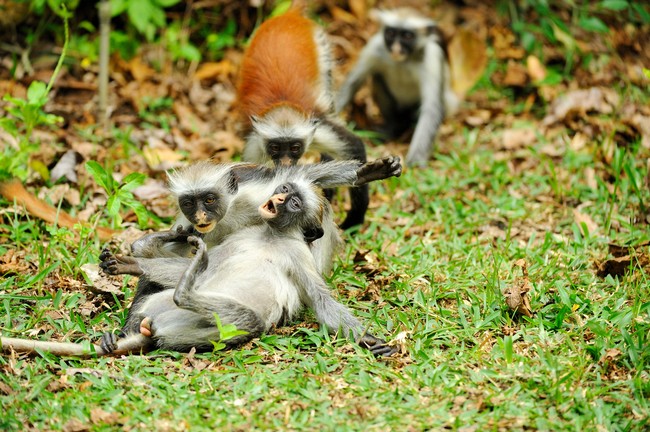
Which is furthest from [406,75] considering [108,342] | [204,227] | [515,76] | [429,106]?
[108,342]

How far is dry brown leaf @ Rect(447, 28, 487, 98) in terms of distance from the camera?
9.94 metres

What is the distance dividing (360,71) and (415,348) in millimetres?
5335

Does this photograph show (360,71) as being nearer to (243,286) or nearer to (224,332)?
(243,286)

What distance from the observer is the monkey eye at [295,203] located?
539cm

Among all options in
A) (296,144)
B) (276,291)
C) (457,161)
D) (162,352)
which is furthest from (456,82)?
(162,352)

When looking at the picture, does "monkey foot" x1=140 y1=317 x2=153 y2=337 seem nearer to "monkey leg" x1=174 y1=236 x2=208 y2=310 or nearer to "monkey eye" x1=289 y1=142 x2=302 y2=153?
"monkey leg" x1=174 y1=236 x2=208 y2=310

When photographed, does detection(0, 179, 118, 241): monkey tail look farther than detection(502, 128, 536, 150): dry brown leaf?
No

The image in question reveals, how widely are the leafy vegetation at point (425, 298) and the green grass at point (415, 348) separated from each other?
0.01 m

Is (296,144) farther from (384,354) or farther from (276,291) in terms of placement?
(384,354)

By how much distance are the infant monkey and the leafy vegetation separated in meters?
0.14

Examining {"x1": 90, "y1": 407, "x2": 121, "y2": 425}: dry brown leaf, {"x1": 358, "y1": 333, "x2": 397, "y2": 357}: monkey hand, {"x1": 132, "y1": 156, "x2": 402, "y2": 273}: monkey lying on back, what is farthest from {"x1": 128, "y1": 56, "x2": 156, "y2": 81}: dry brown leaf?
{"x1": 90, "y1": 407, "x2": 121, "y2": 425}: dry brown leaf

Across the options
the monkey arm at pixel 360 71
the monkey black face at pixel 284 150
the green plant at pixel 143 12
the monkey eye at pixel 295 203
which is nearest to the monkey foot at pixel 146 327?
the monkey eye at pixel 295 203

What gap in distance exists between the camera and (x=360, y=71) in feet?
31.3

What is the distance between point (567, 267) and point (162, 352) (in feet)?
10.2
